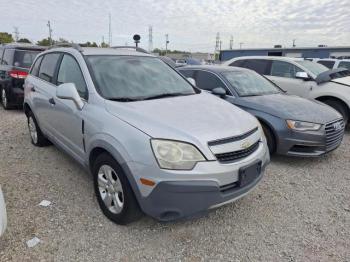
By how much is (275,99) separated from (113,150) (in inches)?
128

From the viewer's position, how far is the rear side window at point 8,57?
7453mm

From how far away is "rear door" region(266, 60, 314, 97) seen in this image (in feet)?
22.4

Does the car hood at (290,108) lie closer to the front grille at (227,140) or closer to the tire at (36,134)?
the front grille at (227,140)

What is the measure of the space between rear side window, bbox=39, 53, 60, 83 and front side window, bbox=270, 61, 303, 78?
5.42 metres

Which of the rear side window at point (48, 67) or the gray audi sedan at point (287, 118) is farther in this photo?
the gray audi sedan at point (287, 118)

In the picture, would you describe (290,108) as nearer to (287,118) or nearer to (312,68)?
(287,118)

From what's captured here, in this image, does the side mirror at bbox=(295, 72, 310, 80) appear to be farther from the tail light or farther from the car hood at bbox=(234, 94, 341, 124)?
the tail light

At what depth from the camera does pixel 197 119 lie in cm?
265

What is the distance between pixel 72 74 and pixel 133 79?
79cm

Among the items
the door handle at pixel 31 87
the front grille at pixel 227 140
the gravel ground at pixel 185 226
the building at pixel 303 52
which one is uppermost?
the building at pixel 303 52

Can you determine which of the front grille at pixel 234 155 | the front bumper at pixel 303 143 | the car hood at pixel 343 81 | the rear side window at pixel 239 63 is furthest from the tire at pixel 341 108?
the front grille at pixel 234 155

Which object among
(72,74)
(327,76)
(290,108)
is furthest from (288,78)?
(72,74)

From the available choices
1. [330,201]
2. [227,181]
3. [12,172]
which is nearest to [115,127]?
[227,181]

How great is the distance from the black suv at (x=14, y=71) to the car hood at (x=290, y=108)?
5.49 meters
